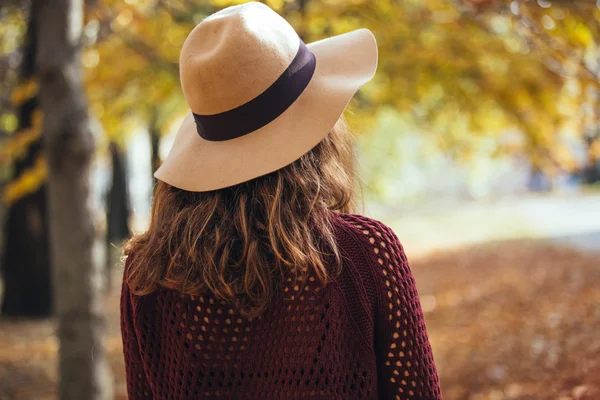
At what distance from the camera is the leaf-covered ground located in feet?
13.3

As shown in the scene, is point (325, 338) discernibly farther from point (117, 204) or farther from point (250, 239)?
point (117, 204)

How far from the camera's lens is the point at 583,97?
3.74 m

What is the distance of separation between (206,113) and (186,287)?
1.54 ft

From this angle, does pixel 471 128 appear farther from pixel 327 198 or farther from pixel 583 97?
pixel 327 198

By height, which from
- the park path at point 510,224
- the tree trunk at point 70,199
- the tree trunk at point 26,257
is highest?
the tree trunk at point 70,199

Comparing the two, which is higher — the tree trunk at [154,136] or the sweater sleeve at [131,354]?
the sweater sleeve at [131,354]

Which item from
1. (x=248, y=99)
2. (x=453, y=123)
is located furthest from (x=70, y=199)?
(x=453, y=123)

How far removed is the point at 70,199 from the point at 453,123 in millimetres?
4704

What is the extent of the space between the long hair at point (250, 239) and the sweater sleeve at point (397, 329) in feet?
0.37

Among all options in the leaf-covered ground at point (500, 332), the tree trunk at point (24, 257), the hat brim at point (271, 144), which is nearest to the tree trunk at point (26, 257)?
the tree trunk at point (24, 257)

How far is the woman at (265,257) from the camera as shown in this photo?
4.57ft

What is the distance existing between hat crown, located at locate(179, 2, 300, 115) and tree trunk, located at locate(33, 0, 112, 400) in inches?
94.4

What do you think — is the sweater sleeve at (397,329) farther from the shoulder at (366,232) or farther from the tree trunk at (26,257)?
the tree trunk at (26,257)

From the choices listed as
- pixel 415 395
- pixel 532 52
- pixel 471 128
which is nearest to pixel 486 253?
pixel 471 128
